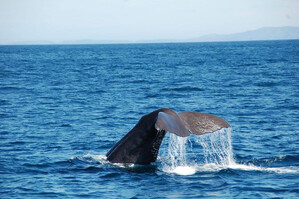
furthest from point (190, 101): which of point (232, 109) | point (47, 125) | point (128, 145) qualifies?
point (128, 145)

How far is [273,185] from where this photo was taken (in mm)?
9102

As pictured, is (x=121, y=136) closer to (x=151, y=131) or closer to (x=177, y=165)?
(x=177, y=165)

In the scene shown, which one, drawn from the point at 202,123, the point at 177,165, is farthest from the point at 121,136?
the point at 202,123

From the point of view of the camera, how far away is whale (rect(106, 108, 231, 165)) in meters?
8.43

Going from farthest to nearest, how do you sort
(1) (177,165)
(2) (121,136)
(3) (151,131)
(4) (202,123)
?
(2) (121,136)
(1) (177,165)
(3) (151,131)
(4) (202,123)

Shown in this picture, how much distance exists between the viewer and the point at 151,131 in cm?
902

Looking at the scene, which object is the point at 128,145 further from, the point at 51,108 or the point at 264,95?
the point at 264,95

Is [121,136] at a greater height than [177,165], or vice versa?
[177,165]

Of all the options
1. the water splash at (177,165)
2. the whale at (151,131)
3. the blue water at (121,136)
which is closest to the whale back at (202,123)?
the whale at (151,131)

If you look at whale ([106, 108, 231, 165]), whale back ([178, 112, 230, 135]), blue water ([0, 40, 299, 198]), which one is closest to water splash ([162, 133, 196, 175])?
blue water ([0, 40, 299, 198])

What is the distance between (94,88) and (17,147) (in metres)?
18.8

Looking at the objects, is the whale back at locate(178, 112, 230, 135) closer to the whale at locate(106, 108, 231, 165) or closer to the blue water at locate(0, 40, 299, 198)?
the whale at locate(106, 108, 231, 165)

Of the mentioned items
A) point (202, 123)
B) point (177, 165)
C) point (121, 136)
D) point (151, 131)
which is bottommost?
point (121, 136)

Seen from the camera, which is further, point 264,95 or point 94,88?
point 94,88
